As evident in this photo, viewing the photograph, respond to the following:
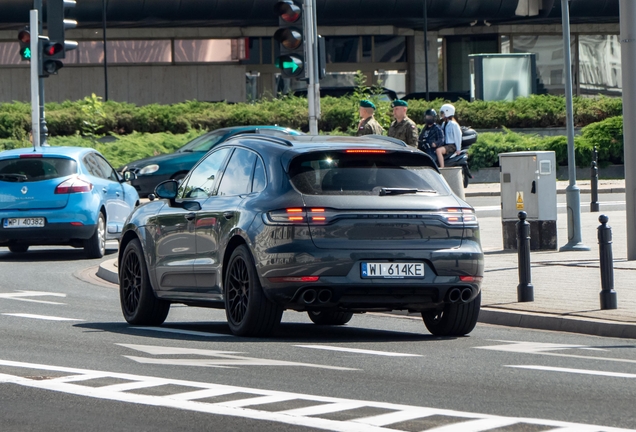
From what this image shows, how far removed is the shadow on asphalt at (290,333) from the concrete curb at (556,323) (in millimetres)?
653

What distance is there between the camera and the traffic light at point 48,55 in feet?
83.5

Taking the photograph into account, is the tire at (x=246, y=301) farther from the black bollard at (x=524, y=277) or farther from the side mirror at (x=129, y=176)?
the side mirror at (x=129, y=176)

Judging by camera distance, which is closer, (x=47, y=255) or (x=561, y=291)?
(x=561, y=291)

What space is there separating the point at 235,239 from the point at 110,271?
6.55m

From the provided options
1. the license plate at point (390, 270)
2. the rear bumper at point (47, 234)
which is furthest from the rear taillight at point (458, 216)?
the rear bumper at point (47, 234)

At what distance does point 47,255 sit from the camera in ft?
67.5

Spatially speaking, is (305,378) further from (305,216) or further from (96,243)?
(96,243)

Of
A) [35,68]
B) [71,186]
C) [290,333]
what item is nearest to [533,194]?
[71,186]

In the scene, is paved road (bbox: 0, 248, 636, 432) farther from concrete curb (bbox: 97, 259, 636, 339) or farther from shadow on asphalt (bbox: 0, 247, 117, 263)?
shadow on asphalt (bbox: 0, 247, 117, 263)

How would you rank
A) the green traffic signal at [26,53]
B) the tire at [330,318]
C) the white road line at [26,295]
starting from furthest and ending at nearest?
the green traffic signal at [26,53] → the white road line at [26,295] → the tire at [330,318]

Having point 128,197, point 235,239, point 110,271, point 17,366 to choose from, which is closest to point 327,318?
point 235,239

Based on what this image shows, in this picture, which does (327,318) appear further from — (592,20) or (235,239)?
(592,20)

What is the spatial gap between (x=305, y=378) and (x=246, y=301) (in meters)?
2.31

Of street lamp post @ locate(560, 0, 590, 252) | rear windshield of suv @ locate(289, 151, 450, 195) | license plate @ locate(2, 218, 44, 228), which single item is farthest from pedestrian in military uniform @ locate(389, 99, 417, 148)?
rear windshield of suv @ locate(289, 151, 450, 195)
